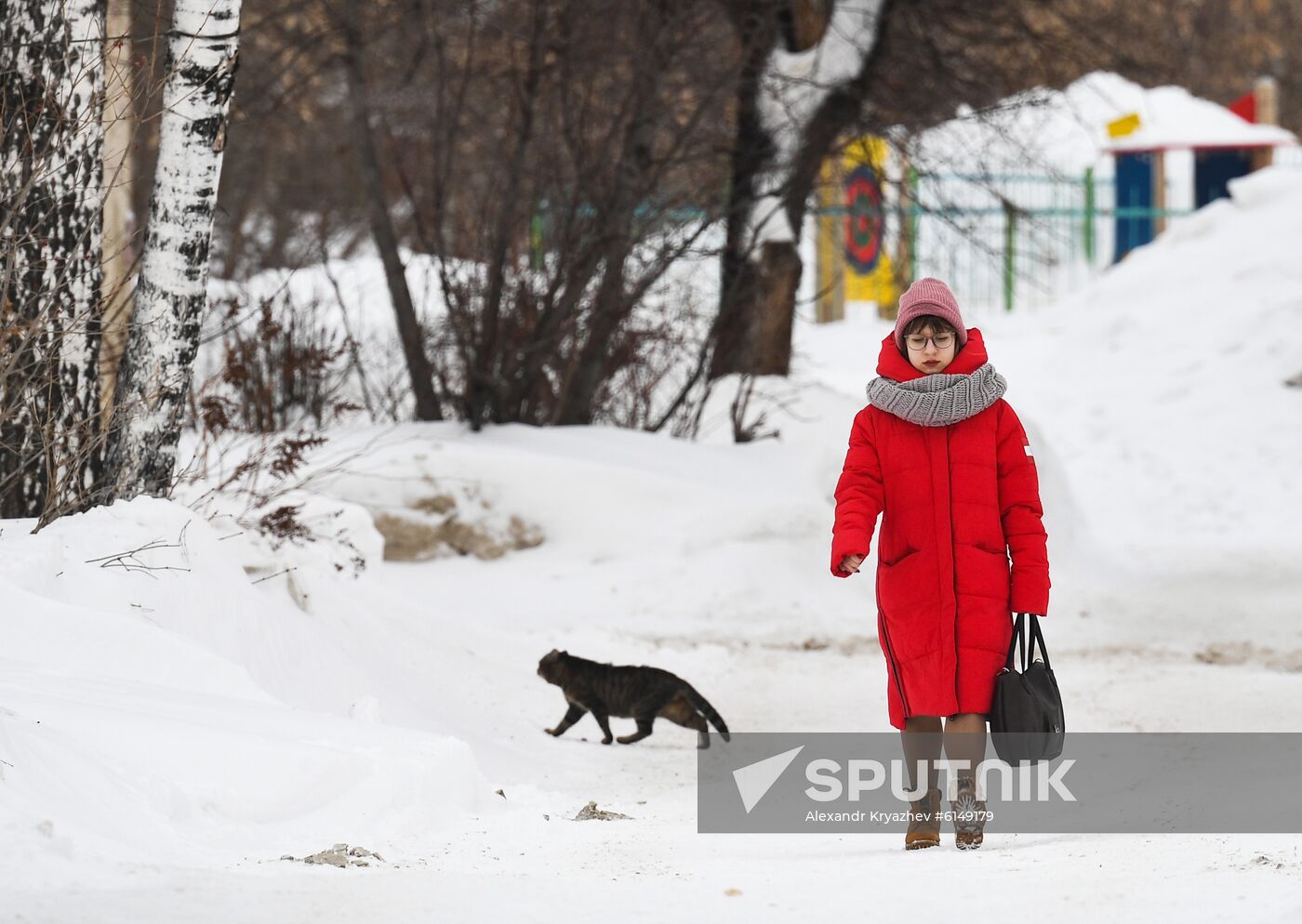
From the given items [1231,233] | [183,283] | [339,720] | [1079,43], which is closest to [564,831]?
[339,720]

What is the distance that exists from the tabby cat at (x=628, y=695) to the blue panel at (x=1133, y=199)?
21.9 metres

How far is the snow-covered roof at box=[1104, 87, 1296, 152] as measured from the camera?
80.7ft

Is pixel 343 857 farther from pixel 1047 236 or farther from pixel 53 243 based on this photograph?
pixel 1047 236

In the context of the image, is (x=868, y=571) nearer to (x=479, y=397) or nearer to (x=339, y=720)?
(x=479, y=397)

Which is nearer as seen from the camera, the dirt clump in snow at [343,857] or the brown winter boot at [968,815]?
the dirt clump in snow at [343,857]

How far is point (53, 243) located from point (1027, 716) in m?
3.88

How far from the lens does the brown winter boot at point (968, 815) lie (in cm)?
401

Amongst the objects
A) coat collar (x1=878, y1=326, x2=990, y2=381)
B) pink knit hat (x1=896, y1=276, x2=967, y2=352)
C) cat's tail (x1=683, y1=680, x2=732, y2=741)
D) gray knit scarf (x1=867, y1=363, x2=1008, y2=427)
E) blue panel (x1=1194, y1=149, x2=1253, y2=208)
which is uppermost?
blue panel (x1=1194, y1=149, x2=1253, y2=208)

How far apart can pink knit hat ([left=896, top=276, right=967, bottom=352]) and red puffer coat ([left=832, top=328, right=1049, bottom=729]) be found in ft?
0.34

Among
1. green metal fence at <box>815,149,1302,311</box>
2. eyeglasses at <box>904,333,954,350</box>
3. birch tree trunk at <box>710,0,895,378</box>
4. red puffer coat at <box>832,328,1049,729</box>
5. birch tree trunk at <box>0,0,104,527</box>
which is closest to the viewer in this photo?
red puffer coat at <box>832,328,1049,729</box>

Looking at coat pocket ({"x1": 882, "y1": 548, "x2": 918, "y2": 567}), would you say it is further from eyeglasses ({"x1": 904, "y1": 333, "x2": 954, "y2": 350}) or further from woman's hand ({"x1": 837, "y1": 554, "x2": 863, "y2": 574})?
eyeglasses ({"x1": 904, "y1": 333, "x2": 954, "y2": 350})

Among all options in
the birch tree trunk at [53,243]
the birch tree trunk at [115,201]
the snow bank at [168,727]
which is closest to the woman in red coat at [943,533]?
the snow bank at [168,727]


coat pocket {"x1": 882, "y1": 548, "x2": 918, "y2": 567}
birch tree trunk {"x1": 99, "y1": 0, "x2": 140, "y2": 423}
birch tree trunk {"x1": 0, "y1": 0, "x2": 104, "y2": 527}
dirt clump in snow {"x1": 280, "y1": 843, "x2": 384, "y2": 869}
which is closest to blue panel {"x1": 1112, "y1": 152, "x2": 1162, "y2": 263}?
birch tree trunk {"x1": 99, "y1": 0, "x2": 140, "y2": 423}

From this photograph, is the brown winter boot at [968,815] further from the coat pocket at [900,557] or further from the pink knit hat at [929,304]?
the pink knit hat at [929,304]
